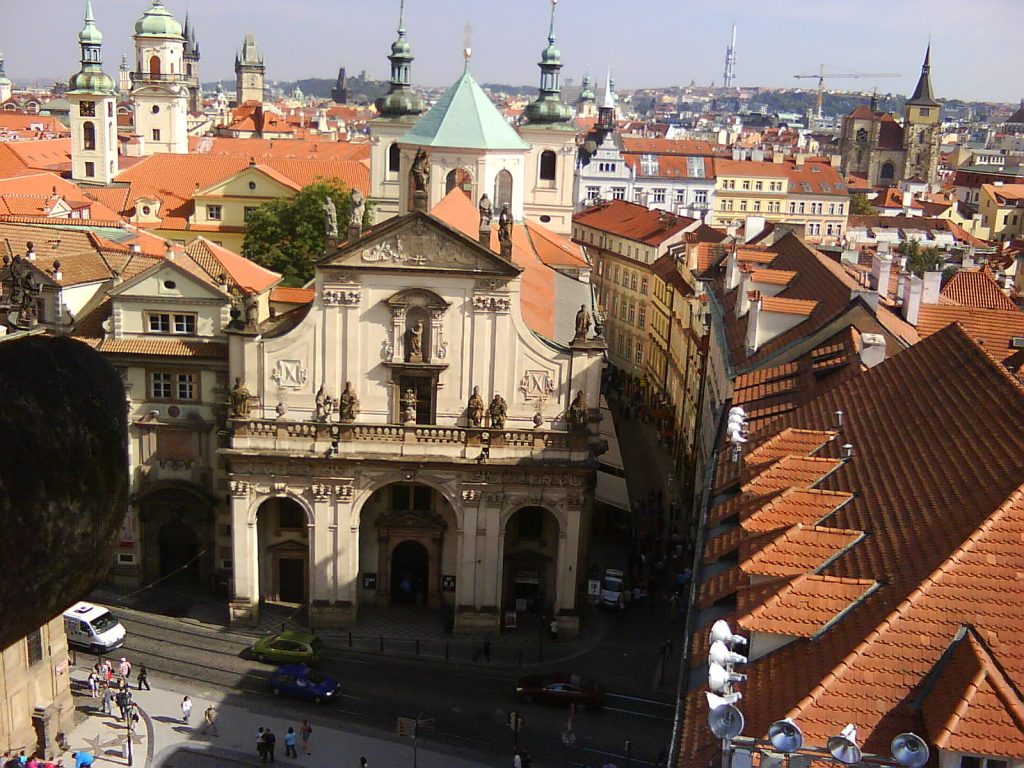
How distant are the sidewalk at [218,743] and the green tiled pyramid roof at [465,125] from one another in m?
41.6

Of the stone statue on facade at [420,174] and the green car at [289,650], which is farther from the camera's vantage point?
the stone statue on facade at [420,174]

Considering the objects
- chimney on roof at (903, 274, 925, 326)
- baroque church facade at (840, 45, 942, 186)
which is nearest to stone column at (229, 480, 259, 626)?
chimney on roof at (903, 274, 925, 326)

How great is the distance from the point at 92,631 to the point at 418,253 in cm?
1664

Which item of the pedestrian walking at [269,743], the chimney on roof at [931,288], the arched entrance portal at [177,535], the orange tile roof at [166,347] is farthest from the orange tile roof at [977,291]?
the pedestrian walking at [269,743]

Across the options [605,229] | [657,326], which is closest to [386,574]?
[657,326]

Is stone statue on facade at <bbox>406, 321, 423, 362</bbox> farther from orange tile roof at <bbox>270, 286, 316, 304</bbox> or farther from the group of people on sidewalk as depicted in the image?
the group of people on sidewalk

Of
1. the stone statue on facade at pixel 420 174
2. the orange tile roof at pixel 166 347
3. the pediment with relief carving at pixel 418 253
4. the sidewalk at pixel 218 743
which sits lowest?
the sidewalk at pixel 218 743

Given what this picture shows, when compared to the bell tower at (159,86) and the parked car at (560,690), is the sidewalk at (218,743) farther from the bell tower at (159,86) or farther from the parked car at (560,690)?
the bell tower at (159,86)

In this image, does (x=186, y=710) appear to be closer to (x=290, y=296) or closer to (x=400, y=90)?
(x=290, y=296)

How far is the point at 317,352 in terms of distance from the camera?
4144cm

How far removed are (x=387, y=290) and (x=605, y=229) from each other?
5413 cm

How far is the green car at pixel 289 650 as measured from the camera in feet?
130

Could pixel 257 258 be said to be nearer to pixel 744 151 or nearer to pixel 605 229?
pixel 605 229

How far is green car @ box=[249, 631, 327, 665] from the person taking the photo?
39531 mm
